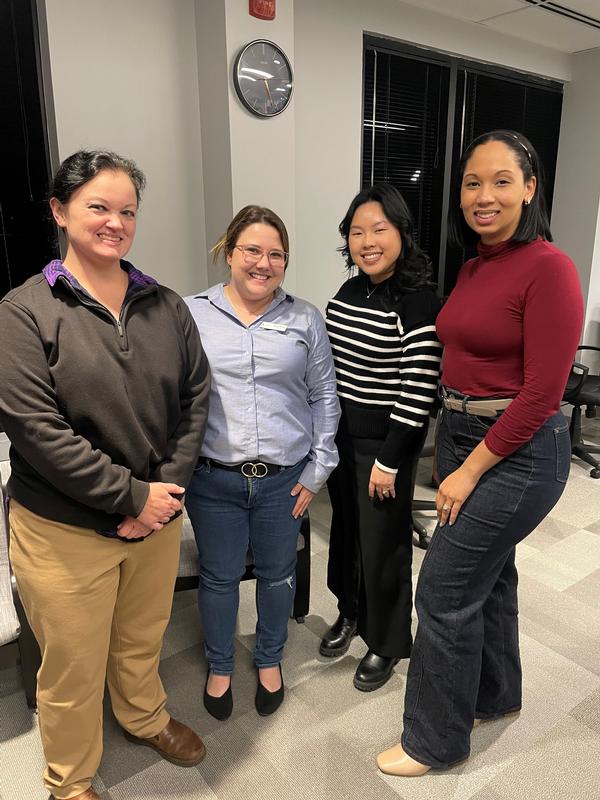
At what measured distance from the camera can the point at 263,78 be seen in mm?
2787

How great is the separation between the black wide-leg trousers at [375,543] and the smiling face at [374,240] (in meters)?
0.53

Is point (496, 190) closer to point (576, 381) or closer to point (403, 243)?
point (403, 243)

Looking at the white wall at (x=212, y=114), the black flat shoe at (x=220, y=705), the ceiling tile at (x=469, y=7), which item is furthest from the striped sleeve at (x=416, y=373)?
the ceiling tile at (x=469, y=7)

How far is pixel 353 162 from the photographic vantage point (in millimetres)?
3482

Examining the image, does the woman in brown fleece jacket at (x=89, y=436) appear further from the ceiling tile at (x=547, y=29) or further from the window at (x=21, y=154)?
the ceiling tile at (x=547, y=29)

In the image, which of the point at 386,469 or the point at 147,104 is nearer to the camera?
→ the point at 386,469

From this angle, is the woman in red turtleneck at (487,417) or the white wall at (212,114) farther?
the white wall at (212,114)

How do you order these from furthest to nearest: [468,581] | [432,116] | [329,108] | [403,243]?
1. [432,116]
2. [329,108]
3. [403,243]
4. [468,581]

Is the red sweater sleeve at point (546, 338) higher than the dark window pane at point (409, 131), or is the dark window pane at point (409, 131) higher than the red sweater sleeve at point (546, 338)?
the dark window pane at point (409, 131)

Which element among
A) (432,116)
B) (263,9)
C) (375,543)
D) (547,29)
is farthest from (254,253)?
(547,29)

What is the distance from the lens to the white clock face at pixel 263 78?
2709 mm

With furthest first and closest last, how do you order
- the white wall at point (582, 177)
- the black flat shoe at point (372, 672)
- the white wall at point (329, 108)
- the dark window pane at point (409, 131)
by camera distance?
the white wall at point (582, 177) < the dark window pane at point (409, 131) < the white wall at point (329, 108) < the black flat shoe at point (372, 672)

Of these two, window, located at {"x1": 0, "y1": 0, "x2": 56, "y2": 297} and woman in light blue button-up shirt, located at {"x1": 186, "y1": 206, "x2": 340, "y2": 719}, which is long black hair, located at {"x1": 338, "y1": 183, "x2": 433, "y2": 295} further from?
window, located at {"x1": 0, "y1": 0, "x2": 56, "y2": 297}

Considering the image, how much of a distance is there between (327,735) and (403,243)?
147cm
